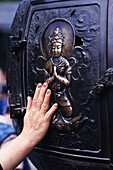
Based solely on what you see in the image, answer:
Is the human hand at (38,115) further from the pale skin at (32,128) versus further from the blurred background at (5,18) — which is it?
the blurred background at (5,18)

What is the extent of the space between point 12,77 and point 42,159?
16.7 inches

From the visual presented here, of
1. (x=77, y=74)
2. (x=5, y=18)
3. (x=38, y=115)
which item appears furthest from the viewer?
(x=5, y=18)

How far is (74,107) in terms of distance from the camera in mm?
1204

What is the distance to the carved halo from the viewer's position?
1.20 m

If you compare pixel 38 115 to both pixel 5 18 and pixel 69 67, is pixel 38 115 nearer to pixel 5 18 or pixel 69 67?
pixel 69 67

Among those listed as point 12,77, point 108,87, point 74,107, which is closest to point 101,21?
point 108,87

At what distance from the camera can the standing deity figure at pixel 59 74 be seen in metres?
1.21

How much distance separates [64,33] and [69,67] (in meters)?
0.15

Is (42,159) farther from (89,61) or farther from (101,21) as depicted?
(101,21)

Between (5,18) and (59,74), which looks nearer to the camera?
(59,74)

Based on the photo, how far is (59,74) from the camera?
123 centimetres

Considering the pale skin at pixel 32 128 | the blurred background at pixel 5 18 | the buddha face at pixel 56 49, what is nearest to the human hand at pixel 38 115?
the pale skin at pixel 32 128

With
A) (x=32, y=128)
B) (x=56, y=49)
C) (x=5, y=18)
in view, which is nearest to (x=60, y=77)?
(x=56, y=49)

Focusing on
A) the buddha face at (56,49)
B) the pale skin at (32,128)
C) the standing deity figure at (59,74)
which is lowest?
the pale skin at (32,128)
